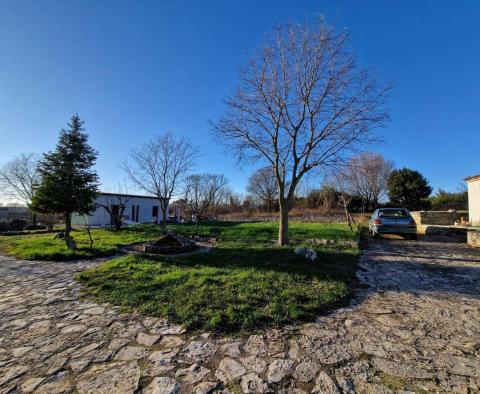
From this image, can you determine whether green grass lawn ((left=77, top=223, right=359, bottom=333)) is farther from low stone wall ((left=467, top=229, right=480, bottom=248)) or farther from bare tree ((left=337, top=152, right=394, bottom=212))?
bare tree ((left=337, top=152, right=394, bottom=212))

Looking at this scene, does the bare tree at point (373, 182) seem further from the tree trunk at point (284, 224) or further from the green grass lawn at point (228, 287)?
the green grass lawn at point (228, 287)

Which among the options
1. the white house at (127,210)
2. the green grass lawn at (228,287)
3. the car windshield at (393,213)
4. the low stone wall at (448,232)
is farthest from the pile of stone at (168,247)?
the white house at (127,210)

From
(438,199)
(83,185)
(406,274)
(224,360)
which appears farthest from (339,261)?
(438,199)

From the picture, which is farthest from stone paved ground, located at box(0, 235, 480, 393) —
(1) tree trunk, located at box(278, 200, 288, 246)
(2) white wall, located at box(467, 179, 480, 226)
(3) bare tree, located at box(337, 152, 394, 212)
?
(3) bare tree, located at box(337, 152, 394, 212)

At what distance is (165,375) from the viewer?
223 centimetres

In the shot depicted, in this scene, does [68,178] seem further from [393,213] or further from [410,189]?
[410,189]

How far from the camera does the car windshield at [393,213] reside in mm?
11305

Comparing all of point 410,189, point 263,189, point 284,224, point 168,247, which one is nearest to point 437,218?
point 410,189

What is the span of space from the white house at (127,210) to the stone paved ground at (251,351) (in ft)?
67.0

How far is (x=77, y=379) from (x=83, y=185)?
13.4 metres

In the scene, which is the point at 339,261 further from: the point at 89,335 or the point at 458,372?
the point at 89,335

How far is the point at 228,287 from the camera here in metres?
4.56

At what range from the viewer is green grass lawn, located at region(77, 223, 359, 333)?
3.42 m

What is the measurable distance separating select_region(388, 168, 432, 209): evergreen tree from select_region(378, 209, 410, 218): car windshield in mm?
20421
